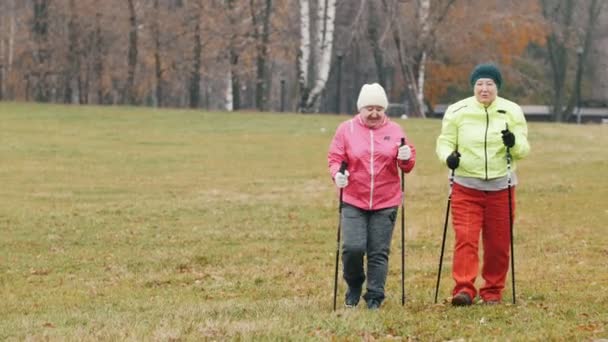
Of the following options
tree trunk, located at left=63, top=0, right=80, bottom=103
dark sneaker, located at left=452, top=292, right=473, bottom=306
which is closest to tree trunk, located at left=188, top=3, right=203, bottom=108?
tree trunk, located at left=63, top=0, right=80, bottom=103

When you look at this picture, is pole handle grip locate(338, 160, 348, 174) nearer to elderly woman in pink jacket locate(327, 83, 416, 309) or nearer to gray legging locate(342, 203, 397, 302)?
elderly woman in pink jacket locate(327, 83, 416, 309)

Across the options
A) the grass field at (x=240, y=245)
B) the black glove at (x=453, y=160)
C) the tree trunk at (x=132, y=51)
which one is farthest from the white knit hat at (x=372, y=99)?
the tree trunk at (x=132, y=51)

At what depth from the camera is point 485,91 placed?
925cm

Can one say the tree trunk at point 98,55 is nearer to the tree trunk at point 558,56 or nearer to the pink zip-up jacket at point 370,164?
the tree trunk at point 558,56

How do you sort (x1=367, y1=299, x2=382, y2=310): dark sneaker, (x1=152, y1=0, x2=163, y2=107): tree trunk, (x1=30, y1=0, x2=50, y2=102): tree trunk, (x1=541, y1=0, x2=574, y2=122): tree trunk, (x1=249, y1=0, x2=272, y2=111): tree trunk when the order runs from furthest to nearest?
(x1=541, y1=0, x2=574, y2=122): tree trunk, (x1=30, y1=0, x2=50, y2=102): tree trunk, (x1=152, y1=0, x2=163, y2=107): tree trunk, (x1=249, y1=0, x2=272, y2=111): tree trunk, (x1=367, y1=299, x2=382, y2=310): dark sneaker

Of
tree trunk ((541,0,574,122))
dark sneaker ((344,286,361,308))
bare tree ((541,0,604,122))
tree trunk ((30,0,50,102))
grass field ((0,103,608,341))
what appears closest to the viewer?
grass field ((0,103,608,341))

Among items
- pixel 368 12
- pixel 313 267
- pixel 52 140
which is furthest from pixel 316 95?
pixel 313 267

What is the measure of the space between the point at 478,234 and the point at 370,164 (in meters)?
1.14

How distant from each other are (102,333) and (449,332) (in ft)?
8.43

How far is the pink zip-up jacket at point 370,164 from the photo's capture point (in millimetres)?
9188

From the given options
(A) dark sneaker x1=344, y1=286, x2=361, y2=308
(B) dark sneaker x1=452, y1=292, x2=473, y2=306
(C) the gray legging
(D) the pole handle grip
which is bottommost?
(A) dark sneaker x1=344, y1=286, x2=361, y2=308

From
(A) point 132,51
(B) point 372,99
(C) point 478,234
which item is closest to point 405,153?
(B) point 372,99

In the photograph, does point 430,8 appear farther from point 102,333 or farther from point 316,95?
point 102,333

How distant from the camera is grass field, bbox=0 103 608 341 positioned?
27.6ft
